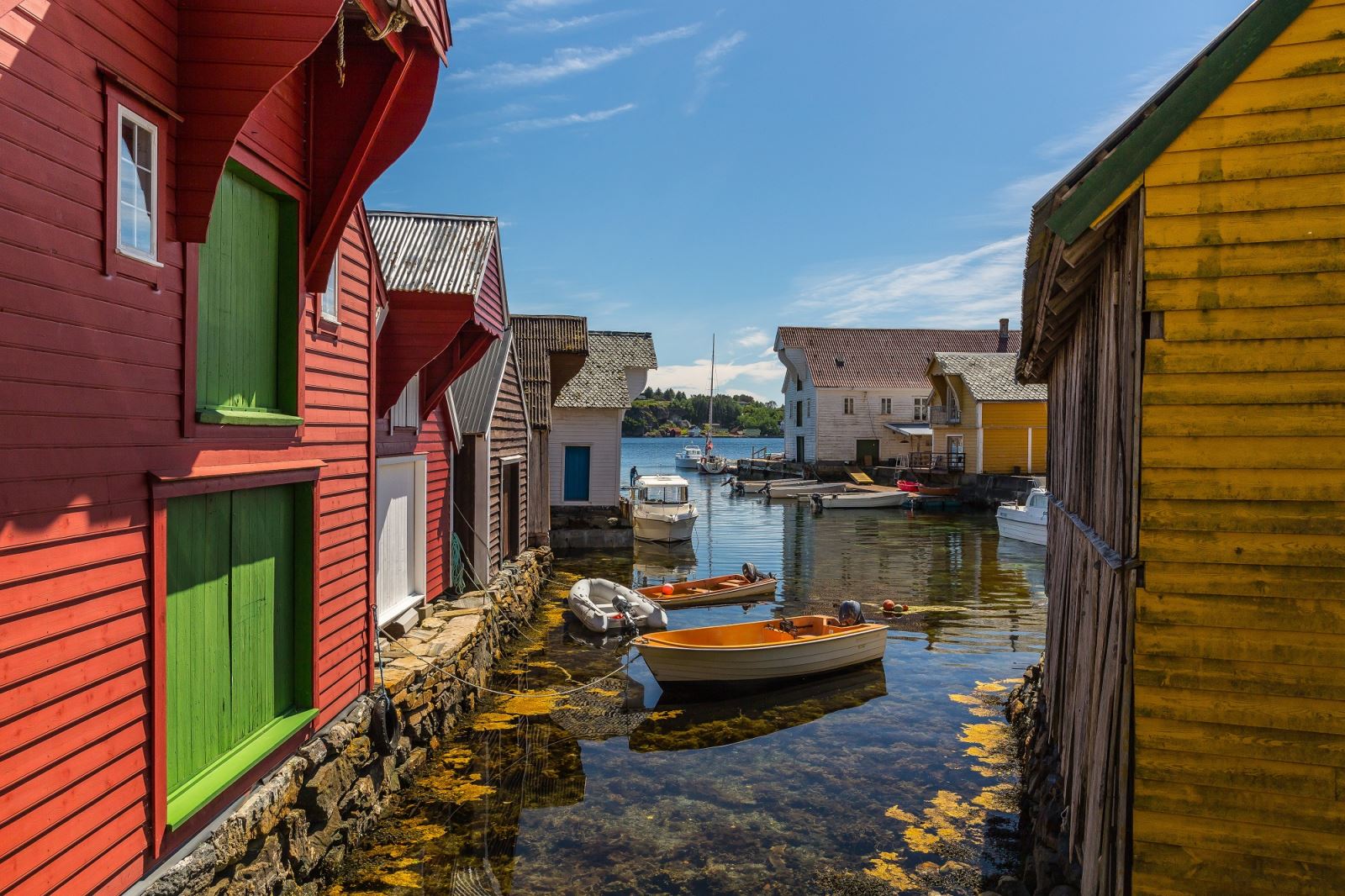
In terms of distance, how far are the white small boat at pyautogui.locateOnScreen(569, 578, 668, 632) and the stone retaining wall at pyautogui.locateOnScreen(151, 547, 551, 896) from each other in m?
3.84

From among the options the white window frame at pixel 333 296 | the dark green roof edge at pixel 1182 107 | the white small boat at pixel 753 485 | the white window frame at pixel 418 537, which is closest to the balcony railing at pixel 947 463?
the white small boat at pixel 753 485

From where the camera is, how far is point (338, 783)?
801cm

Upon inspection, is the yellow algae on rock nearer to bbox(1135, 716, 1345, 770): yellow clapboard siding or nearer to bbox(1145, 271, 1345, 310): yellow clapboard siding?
bbox(1135, 716, 1345, 770): yellow clapboard siding

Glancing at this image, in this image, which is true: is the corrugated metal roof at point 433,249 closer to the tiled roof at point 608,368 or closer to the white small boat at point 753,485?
the tiled roof at point 608,368

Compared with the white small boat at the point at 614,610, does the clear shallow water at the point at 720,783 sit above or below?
below

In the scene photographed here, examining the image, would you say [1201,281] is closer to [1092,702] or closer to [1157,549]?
[1157,549]

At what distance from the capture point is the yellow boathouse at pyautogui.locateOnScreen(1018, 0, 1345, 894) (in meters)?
5.04

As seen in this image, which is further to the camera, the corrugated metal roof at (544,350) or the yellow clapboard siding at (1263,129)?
the corrugated metal roof at (544,350)

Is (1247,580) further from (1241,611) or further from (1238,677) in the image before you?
(1238,677)

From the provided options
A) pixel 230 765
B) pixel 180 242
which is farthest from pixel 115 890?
pixel 180 242

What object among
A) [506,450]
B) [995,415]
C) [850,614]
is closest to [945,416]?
[995,415]

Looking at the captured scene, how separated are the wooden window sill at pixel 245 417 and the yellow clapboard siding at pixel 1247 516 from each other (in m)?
6.20

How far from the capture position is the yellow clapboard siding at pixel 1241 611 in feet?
16.5

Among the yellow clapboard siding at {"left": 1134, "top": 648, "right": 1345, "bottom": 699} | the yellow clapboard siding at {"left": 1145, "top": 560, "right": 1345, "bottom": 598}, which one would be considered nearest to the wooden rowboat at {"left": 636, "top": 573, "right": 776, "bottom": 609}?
the yellow clapboard siding at {"left": 1134, "top": 648, "right": 1345, "bottom": 699}
